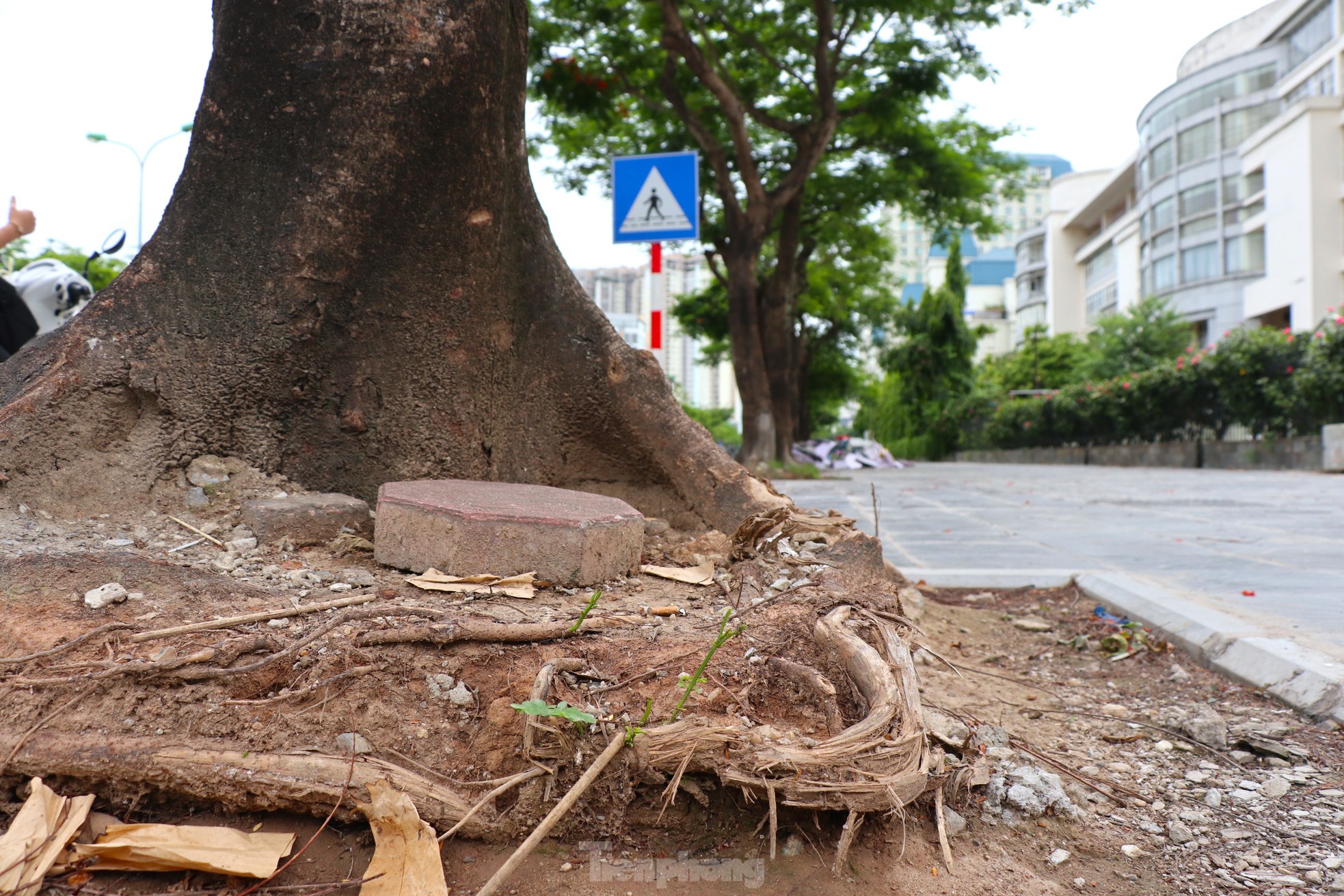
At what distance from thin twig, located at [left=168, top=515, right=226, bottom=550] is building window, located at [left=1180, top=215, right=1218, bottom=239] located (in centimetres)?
4741

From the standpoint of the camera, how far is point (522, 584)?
2.37 meters

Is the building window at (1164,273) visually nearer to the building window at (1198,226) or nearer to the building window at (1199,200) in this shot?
the building window at (1198,226)

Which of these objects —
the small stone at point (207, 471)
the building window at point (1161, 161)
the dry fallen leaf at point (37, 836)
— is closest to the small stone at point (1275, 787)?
the dry fallen leaf at point (37, 836)

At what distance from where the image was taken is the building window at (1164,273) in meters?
44.5

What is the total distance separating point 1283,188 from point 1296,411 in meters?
22.6

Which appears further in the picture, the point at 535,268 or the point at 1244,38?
the point at 1244,38

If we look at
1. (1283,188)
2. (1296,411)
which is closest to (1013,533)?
(1296,411)

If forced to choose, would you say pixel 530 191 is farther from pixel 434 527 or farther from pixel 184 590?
pixel 184 590

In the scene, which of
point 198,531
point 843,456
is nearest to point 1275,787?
point 198,531

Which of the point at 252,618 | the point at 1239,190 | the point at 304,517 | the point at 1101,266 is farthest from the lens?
the point at 1101,266

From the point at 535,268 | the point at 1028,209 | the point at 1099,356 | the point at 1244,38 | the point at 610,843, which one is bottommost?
the point at 610,843

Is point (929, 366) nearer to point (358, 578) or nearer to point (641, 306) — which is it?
point (641, 306)

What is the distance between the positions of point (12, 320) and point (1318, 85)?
140ft

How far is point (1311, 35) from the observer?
36.3 metres
